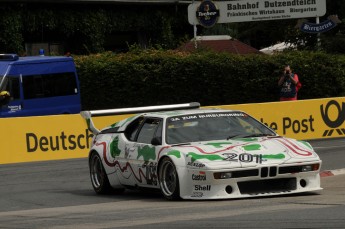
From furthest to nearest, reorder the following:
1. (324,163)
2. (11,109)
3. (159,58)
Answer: (159,58), (11,109), (324,163)

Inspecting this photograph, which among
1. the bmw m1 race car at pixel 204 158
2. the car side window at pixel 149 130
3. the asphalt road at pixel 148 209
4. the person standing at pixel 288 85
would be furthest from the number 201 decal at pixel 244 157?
the person standing at pixel 288 85

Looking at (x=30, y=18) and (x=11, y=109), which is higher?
(x=30, y=18)

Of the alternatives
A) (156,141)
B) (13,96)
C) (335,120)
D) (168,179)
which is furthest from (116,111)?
(13,96)

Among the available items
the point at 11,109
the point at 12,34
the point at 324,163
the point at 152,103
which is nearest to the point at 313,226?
the point at 324,163

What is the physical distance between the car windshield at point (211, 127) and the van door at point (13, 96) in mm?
13589

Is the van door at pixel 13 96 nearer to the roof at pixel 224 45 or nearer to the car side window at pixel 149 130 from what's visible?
the roof at pixel 224 45

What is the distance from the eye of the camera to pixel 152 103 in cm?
3155

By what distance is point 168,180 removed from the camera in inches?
503

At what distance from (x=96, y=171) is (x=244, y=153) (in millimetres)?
3257

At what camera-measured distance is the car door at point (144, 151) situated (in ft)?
43.2

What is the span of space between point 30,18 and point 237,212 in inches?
1155

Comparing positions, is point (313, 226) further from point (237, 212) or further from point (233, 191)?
point (233, 191)

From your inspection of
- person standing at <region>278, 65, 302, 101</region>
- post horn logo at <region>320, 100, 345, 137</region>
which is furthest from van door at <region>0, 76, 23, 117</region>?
post horn logo at <region>320, 100, 345, 137</region>

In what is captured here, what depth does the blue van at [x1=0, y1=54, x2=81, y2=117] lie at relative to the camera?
26703 millimetres
